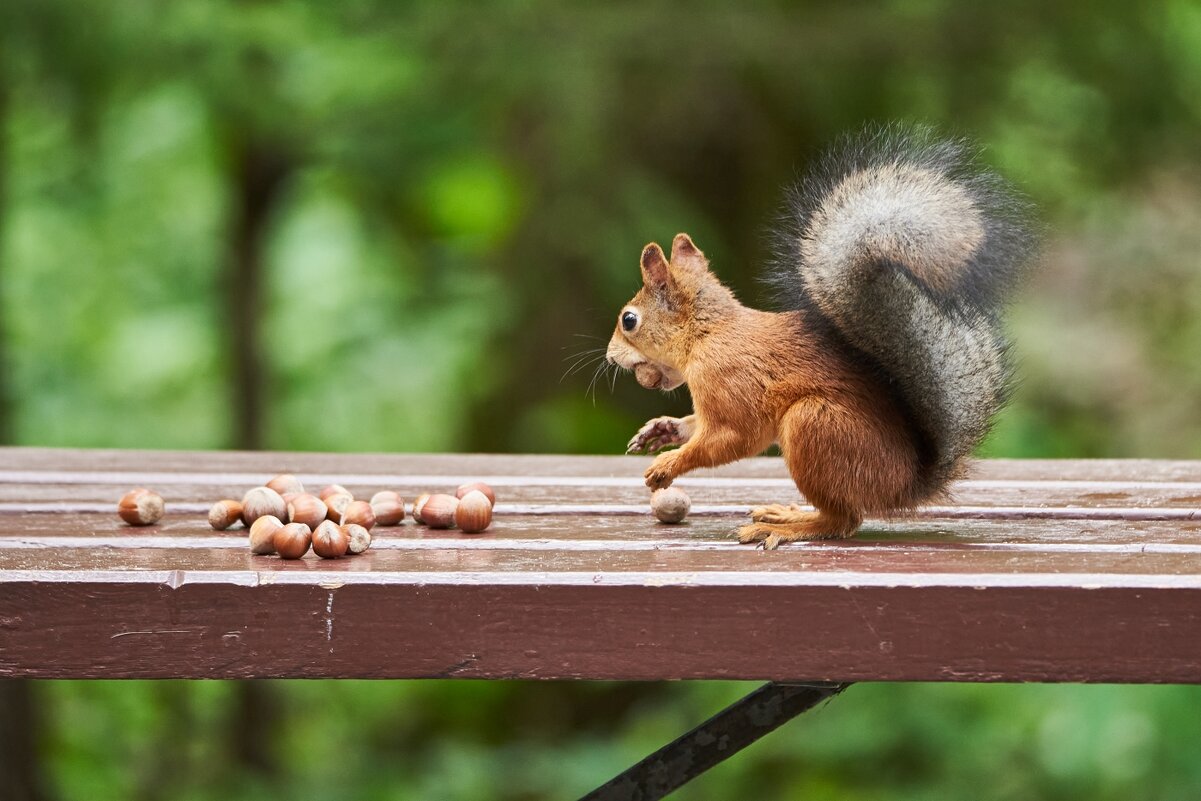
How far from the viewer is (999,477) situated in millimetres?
1881

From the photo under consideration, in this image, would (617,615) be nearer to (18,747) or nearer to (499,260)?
(18,747)

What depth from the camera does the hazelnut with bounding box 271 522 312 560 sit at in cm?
125

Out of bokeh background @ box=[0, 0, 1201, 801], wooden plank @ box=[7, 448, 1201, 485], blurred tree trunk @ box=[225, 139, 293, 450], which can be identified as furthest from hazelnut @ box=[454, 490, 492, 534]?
blurred tree trunk @ box=[225, 139, 293, 450]

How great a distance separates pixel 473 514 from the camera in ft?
4.66

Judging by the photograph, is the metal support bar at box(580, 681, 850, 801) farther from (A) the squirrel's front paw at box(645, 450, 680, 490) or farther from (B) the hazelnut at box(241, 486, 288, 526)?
(B) the hazelnut at box(241, 486, 288, 526)

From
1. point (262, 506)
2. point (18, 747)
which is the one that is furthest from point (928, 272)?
point (18, 747)

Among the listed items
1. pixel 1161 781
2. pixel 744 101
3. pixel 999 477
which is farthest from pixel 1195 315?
pixel 999 477

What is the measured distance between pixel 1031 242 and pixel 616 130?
257 centimetres

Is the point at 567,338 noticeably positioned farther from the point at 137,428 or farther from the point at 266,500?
the point at 266,500

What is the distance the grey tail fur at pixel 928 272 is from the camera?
1.29 metres

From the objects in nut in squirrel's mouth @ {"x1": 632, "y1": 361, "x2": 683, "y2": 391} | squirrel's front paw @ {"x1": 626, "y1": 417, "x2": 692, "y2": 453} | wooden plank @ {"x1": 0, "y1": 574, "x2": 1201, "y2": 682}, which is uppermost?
nut in squirrel's mouth @ {"x1": 632, "y1": 361, "x2": 683, "y2": 391}

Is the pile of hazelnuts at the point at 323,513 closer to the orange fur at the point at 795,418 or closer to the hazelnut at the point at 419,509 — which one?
the hazelnut at the point at 419,509

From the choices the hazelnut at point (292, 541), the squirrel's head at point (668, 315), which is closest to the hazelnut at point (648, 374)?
the squirrel's head at point (668, 315)

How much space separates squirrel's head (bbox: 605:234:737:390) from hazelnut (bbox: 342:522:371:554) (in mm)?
414
